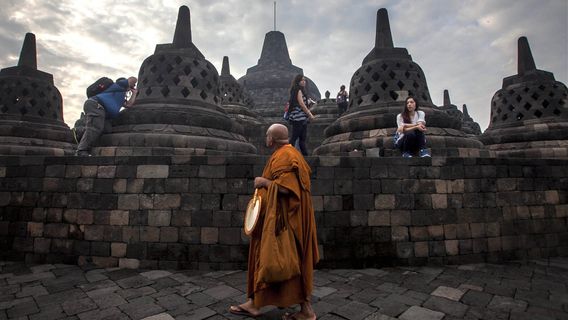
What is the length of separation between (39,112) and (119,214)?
8.04 metres

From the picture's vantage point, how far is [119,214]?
473 centimetres

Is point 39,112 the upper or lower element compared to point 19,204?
upper

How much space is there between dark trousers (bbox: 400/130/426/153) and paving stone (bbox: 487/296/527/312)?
2.85m

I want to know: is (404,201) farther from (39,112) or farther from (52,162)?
(39,112)

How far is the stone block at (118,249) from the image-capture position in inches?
182

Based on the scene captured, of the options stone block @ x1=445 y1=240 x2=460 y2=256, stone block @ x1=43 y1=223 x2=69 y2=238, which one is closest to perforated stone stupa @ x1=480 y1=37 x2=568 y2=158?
stone block @ x1=445 y1=240 x2=460 y2=256

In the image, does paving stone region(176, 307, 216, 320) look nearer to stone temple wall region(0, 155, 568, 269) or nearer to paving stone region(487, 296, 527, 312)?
stone temple wall region(0, 155, 568, 269)

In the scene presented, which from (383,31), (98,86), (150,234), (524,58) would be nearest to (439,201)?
(150,234)

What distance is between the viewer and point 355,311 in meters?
3.01

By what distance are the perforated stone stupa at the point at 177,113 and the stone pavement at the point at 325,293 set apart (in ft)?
8.59

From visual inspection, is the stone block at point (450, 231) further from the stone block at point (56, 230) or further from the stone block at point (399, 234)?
the stone block at point (56, 230)

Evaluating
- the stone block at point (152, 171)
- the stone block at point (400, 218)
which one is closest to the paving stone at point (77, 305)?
the stone block at point (152, 171)

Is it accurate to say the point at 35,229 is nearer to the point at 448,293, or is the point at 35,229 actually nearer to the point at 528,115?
the point at 448,293

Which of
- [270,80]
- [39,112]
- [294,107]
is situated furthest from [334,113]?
[270,80]
